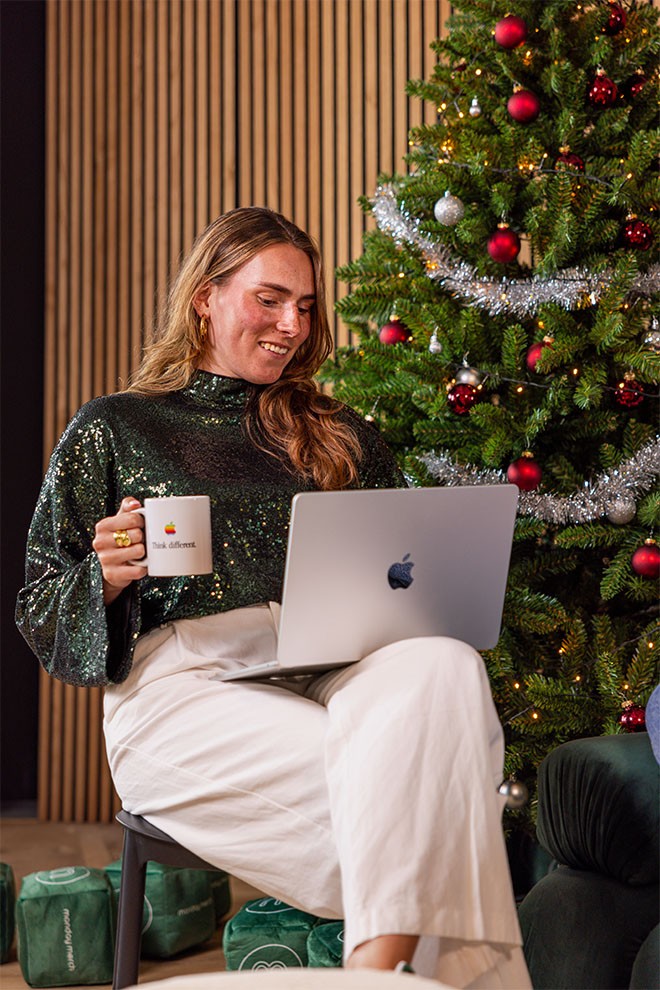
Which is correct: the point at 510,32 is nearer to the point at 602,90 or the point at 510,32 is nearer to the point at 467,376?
the point at 602,90

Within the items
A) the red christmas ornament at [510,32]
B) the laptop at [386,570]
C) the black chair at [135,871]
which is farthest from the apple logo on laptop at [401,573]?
the red christmas ornament at [510,32]

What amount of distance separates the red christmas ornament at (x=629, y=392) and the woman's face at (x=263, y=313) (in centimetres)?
69

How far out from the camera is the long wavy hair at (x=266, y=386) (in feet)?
7.50

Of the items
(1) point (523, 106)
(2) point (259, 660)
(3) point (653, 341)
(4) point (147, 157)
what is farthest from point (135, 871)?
(4) point (147, 157)

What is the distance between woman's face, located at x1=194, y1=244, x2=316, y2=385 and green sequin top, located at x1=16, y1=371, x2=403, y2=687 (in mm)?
122

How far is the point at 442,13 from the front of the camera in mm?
4031

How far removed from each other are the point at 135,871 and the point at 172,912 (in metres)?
0.88

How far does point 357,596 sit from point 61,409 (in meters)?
2.83

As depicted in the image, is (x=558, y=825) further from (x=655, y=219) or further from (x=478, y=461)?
(x=655, y=219)

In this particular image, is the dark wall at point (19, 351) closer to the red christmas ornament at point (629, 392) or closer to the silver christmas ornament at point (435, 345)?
the silver christmas ornament at point (435, 345)

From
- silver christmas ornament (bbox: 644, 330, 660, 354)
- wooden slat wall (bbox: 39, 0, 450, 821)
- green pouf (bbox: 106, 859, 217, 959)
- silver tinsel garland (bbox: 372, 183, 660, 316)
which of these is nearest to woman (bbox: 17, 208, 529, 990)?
silver tinsel garland (bbox: 372, 183, 660, 316)

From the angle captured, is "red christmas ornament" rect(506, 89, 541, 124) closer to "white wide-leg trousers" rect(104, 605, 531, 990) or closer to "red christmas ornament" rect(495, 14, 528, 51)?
"red christmas ornament" rect(495, 14, 528, 51)

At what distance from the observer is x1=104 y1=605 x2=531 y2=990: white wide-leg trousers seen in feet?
5.02

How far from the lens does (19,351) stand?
4398mm
